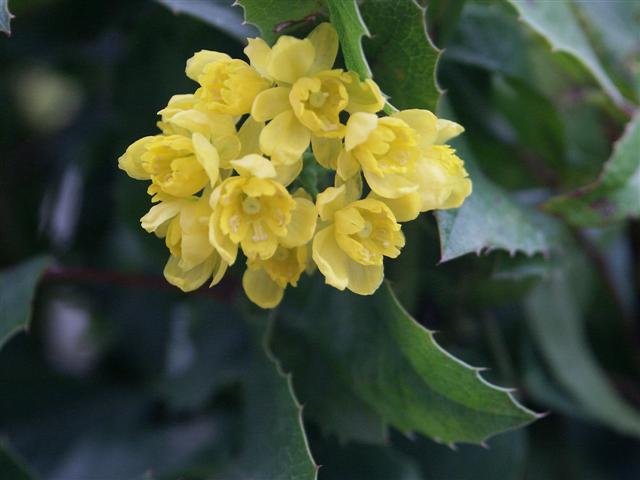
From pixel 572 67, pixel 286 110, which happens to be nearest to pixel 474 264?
pixel 572 67

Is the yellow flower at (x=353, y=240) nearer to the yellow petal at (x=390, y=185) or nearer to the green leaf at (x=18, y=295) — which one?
the yellow petal at (x=390, y=185)

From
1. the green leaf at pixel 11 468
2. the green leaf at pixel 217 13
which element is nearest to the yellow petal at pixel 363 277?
the green leaf at pixel 217 13

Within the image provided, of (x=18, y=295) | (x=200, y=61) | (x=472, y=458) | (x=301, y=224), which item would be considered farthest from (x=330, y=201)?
(x=472, y=458)

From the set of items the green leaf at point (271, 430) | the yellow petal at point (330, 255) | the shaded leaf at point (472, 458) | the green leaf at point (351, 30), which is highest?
the green leaf at point (351, 30)

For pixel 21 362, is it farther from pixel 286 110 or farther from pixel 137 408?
pixel 286 110

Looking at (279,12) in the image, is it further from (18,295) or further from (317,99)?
(18,295)

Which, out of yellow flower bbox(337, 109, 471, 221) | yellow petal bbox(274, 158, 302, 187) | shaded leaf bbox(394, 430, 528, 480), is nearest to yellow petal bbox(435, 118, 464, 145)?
yellow flower bbox(337, 109, 471, 221)
